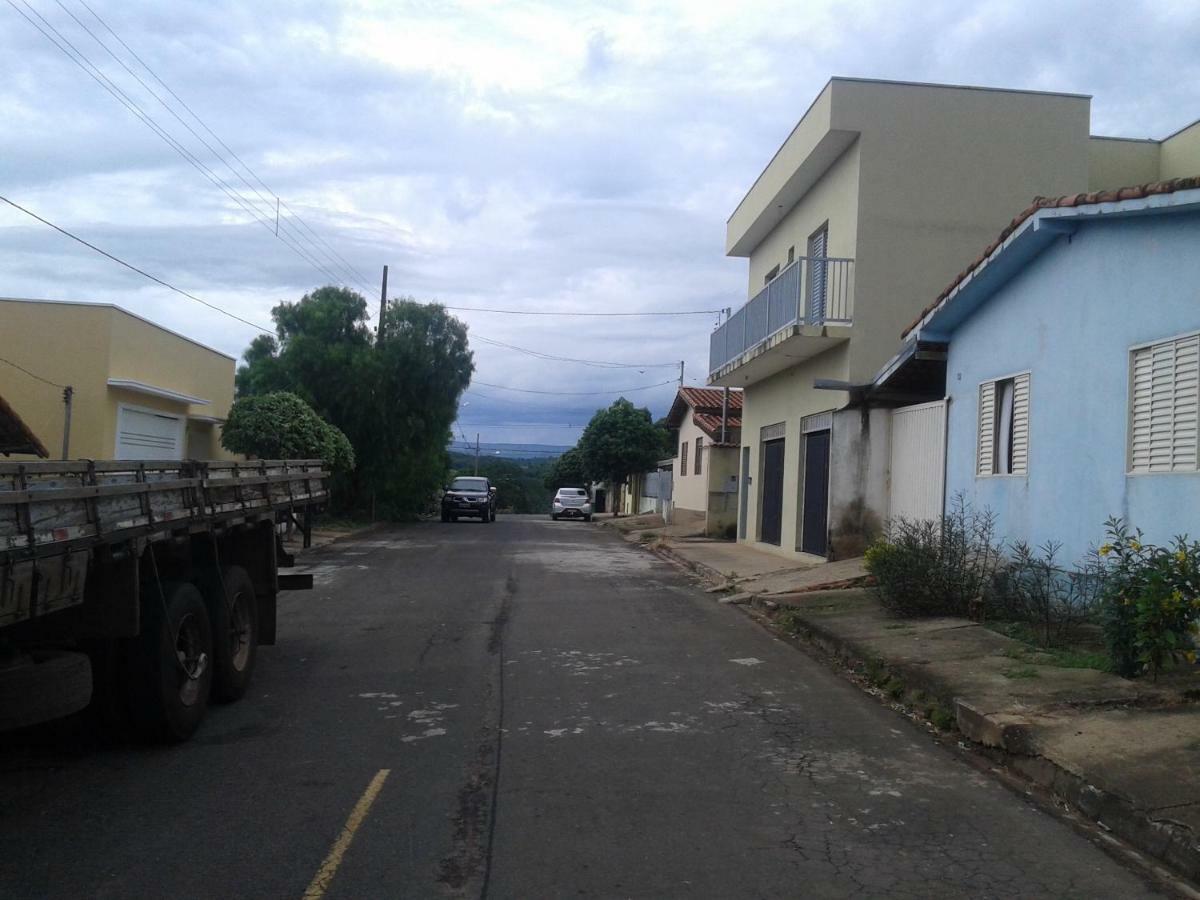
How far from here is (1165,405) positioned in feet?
29.3

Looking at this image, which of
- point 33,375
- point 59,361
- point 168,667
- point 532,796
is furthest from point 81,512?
point 33,375

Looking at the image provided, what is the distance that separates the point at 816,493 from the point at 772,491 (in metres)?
3.73

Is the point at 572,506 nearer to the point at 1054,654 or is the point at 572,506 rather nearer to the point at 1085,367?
the point at 1085,367

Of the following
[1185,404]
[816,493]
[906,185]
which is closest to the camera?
[1185,404]

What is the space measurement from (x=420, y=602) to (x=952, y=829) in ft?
31.7

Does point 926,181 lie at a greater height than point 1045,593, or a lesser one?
greater

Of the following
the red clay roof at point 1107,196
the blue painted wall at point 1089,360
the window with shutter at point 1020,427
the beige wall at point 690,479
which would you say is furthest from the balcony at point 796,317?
the beige wall at point 690,479

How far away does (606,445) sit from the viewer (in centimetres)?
5222

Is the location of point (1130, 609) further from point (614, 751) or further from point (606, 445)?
point (606, 445)

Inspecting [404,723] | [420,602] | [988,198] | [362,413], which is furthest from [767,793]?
[362,413]

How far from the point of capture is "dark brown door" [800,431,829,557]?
1850 cm

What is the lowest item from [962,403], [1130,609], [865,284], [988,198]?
[1130,609]

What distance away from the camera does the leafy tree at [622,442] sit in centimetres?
5191

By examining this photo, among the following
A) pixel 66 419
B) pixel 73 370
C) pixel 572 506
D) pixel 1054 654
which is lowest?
pixel 1054 654
